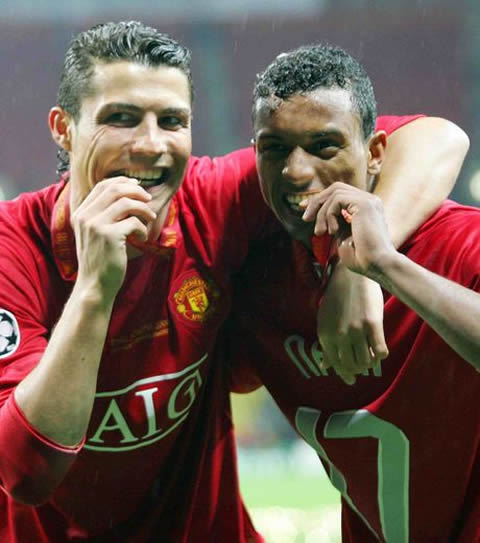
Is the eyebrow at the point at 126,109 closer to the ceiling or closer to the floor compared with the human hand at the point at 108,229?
closer to the ceiling

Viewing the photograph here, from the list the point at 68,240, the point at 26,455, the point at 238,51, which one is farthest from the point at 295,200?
the point at 238,51

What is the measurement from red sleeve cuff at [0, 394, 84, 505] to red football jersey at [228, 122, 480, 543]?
58 cm

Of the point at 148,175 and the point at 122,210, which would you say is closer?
the point at 122,210

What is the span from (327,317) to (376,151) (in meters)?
0.43

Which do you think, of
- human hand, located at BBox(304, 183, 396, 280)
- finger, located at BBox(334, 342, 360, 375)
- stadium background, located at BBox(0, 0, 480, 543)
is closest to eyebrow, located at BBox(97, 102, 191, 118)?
human hand, located at BBox(304, 183, 396, 280)

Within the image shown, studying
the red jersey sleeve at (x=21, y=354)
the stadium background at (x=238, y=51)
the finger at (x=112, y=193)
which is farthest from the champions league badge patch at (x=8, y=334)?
the stadium background at (x=238, y=51)

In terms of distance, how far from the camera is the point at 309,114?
6.13 ft

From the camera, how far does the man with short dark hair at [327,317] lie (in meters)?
1.86

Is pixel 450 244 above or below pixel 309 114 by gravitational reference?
below

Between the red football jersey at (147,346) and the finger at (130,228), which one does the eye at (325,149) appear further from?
the finger at (130,228)

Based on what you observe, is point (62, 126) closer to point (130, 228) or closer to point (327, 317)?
point (130, 228)

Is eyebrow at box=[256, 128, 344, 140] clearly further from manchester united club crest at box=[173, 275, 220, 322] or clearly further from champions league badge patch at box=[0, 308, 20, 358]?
champions league badge patch at box=[0, 308, 20, 358]

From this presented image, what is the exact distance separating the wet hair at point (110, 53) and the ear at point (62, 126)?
0.02 m

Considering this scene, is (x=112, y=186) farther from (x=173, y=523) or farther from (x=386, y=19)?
(x=386, y=19)
